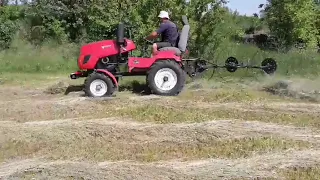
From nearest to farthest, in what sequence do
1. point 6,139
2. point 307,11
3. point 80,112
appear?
1. point 6,139
2. point 80,112
3. point 307,11

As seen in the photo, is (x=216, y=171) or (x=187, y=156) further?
(x=187, y=156)

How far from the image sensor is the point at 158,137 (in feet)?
22.0

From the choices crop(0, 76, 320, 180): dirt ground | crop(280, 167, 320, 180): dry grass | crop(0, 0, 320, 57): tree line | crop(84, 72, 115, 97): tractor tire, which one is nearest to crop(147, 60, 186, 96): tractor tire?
crop(0, 76, 320, 180): dirt ground

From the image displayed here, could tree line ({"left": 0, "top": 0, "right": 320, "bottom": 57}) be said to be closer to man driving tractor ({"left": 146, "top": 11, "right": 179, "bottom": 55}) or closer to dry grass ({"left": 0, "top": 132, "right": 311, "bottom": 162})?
man driving tractor ({"left": 146, "top": 11, "right": 179, "bottom": 55})

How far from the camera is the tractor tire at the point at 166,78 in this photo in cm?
966

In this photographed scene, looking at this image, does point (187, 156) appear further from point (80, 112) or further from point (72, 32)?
point (72, 32)

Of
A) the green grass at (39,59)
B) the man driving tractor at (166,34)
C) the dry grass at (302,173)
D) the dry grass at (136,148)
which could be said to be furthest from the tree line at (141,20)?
the dry grass at (302,173)

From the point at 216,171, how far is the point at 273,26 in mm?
15457

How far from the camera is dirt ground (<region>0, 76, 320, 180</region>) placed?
5340 millimetres

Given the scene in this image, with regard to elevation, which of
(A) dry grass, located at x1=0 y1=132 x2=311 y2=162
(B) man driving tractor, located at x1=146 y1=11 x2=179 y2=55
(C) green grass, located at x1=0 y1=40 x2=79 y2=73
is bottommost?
(A) dry grass, located at x1=0 y1=132 x2=311 y2=162

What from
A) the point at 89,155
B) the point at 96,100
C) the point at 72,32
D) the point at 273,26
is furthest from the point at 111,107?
the point at 273,26

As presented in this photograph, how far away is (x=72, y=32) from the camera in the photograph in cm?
1892

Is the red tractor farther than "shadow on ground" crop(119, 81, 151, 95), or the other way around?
"shadow on ground" crop(119, 81, 151, 95)

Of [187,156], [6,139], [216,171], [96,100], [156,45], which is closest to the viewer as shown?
[216,171]
